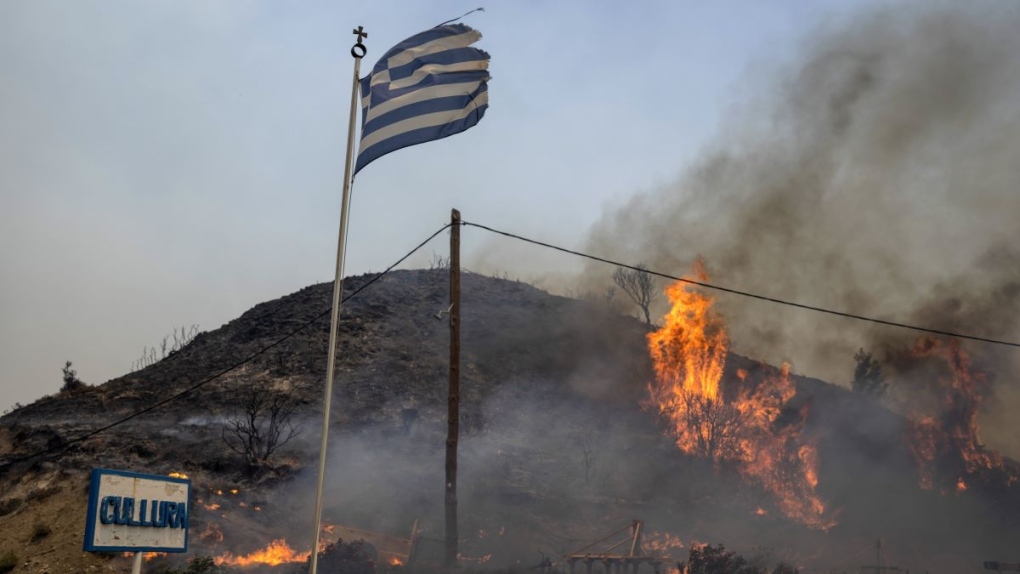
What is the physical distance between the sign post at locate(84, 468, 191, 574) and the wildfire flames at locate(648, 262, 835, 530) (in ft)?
102

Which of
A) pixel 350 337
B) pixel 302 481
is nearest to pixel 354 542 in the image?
pixel 302 481

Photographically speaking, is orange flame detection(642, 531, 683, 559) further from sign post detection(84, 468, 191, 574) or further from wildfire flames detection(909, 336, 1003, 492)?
sign post detection(84, 468, 191, 574)

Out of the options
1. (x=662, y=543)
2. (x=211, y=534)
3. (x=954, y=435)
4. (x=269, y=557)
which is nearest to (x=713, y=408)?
(x=662, y=543)

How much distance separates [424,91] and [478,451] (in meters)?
24.7

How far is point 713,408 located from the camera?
Result: 140ft

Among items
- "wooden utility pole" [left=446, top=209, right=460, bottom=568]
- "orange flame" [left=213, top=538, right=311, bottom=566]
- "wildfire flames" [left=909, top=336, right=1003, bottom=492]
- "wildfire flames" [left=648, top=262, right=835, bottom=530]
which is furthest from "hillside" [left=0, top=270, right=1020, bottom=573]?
"wooden utility pole" [left=446, top=209, right=460, bottom=568]

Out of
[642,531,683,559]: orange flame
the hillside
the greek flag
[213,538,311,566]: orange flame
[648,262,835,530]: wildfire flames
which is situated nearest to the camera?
the greek flag

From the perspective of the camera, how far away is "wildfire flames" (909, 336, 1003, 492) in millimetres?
44219

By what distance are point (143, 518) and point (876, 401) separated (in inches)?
1827

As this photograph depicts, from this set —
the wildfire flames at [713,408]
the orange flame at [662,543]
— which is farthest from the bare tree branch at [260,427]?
the wildfire flames at [713,408]

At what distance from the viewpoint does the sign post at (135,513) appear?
11.9 metres

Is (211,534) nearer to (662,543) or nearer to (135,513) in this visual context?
(135,513)

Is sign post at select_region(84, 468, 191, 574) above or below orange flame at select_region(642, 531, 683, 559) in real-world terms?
above

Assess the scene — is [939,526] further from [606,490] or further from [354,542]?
[354,542]
